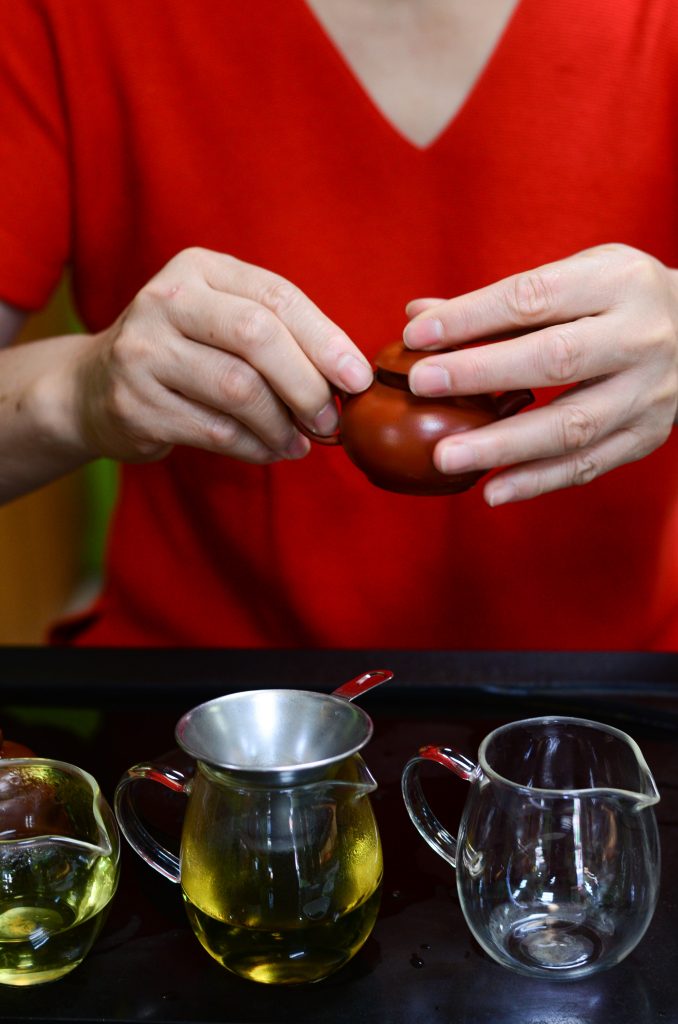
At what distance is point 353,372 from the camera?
2.78 ft

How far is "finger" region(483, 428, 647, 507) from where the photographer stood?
0.89m

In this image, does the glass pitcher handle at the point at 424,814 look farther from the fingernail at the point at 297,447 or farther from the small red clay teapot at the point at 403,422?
the fingernail at the point at 297,447

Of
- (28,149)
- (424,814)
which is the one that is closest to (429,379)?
(424,814)

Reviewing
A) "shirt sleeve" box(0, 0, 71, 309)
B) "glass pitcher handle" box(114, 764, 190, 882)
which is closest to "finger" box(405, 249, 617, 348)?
"glass pitcher handle" box(114, 764, 190, 882)

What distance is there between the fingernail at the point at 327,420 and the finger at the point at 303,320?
0.12ft

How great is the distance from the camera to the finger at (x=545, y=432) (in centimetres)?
82

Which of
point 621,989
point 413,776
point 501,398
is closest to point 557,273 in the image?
point 501,398

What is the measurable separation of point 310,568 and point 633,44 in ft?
2.12

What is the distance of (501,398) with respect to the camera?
88 centimetres

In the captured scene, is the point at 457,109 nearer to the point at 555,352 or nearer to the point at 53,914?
the point at 555,352

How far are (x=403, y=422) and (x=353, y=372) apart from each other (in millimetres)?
56

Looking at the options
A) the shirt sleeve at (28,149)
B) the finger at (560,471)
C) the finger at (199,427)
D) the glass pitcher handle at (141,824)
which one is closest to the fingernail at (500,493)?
the finger at (560,471)

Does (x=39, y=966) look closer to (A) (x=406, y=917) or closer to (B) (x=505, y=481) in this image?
(A) (x=406, y=917)

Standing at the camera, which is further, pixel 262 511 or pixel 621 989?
pixel 262 511
